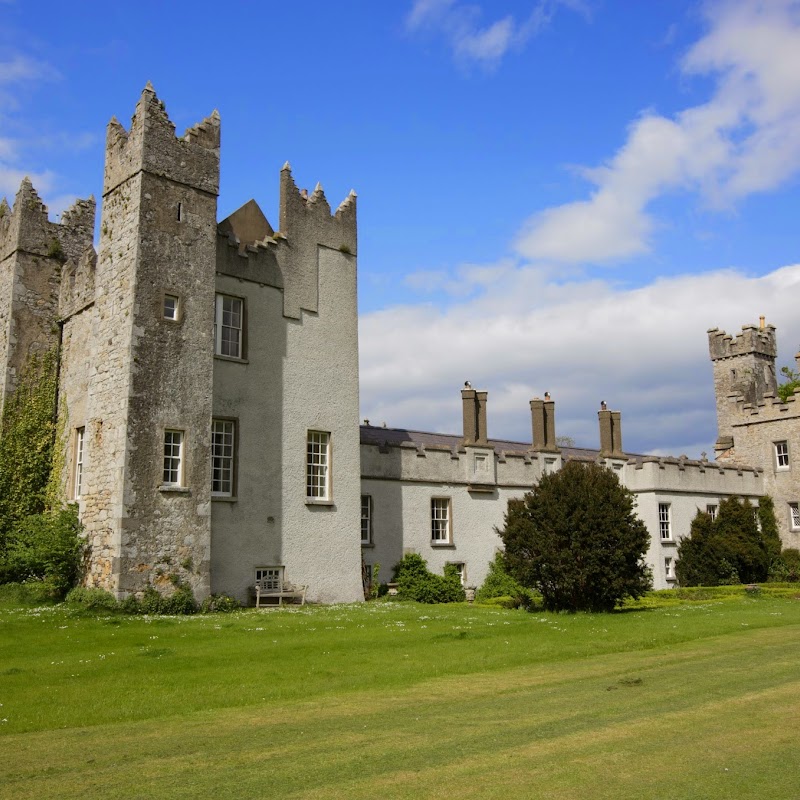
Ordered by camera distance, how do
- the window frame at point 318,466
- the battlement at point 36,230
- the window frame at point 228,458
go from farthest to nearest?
the battlement at point 36,230 → the window frame at point 318,466 → the window frame at point 228,458

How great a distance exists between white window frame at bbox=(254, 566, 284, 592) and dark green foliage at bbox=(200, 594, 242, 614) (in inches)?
61.6

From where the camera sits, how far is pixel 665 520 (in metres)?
36.6

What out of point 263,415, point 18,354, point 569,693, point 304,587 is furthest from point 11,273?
point 569,693

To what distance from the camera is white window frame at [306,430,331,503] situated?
2452cm

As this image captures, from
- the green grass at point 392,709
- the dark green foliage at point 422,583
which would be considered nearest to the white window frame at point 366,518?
the dark green foliage at point 422,583

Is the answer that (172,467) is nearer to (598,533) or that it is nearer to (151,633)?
(151,633)

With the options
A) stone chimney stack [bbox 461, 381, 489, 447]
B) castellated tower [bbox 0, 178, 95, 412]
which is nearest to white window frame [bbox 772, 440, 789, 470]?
stone chimney stack [bbox 461, 381, 489, 447]

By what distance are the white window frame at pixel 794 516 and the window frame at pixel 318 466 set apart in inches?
1003

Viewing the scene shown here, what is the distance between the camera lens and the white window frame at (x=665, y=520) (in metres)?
36.3

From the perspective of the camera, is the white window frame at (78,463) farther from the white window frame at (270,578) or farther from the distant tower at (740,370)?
the distant tower at (740,370)

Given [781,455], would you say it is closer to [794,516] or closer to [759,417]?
[759,417]

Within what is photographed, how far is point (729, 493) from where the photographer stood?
39.6 m

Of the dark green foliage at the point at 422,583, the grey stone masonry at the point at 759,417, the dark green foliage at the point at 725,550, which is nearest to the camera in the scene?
the dark green foliage at the point at 422,583

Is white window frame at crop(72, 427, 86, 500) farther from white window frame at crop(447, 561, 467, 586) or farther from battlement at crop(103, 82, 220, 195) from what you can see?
white window frame at crop(447, 561, 467, 586)
